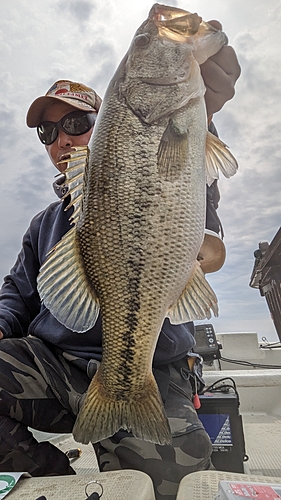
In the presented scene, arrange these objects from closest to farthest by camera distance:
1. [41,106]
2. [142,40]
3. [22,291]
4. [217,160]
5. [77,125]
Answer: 1. [217,160]
2. [142,40]
3. [22,291]
4. [77,125]
5. [41,106]

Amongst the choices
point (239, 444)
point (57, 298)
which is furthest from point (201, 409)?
point (57, 298)

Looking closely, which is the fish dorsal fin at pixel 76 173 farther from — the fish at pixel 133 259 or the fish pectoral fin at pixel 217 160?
the fish pectoral fin at pixel 217 160

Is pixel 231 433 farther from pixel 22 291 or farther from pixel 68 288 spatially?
pixel 68 288

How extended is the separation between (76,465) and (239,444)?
41.1 inches

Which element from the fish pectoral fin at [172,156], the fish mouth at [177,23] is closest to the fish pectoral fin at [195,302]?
the fish pectoral fin at [172,156]

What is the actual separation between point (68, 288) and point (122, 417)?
1.41 ft

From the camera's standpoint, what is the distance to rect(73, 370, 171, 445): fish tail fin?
111 centimetres

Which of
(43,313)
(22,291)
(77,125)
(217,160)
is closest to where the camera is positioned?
(217,160)

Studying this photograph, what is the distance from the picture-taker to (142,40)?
1.51 meters

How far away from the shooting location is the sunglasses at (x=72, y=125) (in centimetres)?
241

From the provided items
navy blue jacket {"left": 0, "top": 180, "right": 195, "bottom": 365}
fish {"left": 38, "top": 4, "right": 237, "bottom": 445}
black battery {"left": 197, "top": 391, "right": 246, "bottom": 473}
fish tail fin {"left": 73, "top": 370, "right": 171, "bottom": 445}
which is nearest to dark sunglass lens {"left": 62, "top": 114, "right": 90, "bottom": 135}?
navy blue jacket {"left": 0, "top": 180, "right": 195, "bottom": 365}

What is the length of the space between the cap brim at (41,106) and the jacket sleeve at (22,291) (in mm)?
650

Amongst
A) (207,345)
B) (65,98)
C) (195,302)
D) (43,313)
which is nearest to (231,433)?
(43,313)

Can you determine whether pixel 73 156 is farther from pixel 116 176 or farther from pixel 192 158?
pixel 192 158
